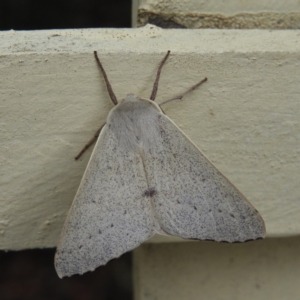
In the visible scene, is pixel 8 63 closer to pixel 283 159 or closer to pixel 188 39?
pixel 188 39

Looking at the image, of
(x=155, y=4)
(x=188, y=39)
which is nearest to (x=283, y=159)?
(x=188, y=39)

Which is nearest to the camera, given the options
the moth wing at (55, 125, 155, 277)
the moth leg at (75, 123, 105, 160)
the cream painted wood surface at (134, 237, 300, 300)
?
the moth wing at (55, 125, 155, 277)

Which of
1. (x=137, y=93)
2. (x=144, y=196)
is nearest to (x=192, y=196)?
(x=144, y=196)

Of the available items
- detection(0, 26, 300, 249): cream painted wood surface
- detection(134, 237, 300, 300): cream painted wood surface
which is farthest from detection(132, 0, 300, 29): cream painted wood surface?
detection(134, 237, 300, 300): cream painted wood surface

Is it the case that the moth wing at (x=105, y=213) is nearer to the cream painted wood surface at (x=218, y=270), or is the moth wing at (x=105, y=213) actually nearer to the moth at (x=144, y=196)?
the moth at (x=144, y=196)

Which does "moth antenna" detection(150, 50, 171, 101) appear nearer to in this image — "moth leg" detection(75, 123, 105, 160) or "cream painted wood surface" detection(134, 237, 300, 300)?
"moth leg" detection(75, 123, 105, 160)

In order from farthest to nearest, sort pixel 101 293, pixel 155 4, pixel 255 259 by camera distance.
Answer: pixel 101 293 → pixel 255 259 → pixel 155 4

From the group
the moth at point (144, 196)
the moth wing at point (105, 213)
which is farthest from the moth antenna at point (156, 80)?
the moth wing at point (105, 213)
